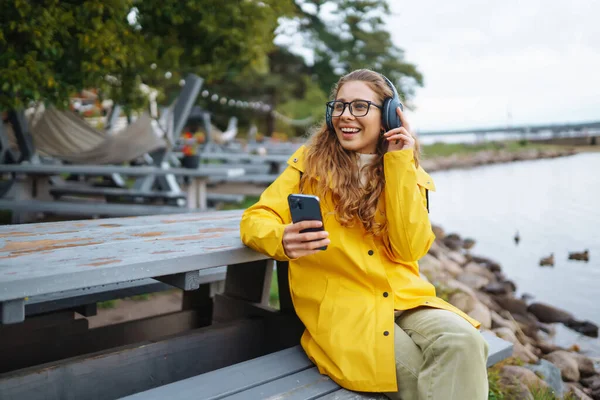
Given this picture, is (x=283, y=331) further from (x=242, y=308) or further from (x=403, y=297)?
(x=403, y=297)

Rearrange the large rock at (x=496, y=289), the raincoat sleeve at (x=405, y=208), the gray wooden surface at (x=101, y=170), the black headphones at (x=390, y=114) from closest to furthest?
the raincoat sleeve at (x=405, y=208)
the black headphones at (x=390, y=114)
the gray wooden surface at (x=101, y=170)
the large rock at (x=496, y=289)

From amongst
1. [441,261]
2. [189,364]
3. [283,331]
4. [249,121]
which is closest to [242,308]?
[283,331]

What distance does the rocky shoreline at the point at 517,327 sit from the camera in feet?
10.7

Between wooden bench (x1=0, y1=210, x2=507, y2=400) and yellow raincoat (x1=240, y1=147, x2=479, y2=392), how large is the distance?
0.37 feet

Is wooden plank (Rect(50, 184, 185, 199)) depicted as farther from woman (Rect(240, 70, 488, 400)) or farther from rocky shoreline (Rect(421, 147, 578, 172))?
rocky shoreline (Rect(421, 147, 578, 172))

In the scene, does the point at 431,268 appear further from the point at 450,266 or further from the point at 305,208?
the point at 305,208

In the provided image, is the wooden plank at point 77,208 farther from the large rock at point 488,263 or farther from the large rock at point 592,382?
the large rock at point 488,263

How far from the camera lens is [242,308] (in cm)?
270

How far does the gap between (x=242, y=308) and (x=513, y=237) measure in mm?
9206

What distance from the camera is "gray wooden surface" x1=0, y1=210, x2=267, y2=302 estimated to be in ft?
4.71

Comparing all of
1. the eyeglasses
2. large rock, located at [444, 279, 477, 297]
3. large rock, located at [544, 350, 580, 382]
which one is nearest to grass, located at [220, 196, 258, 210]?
large rock, located at [444, 279, 477, 297]

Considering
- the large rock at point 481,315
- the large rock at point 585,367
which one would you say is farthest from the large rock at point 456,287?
the large rock at point 585,367

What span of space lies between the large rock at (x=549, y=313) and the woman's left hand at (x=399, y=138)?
499 centimetres

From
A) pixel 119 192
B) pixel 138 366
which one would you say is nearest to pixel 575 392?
pixel 138 366
